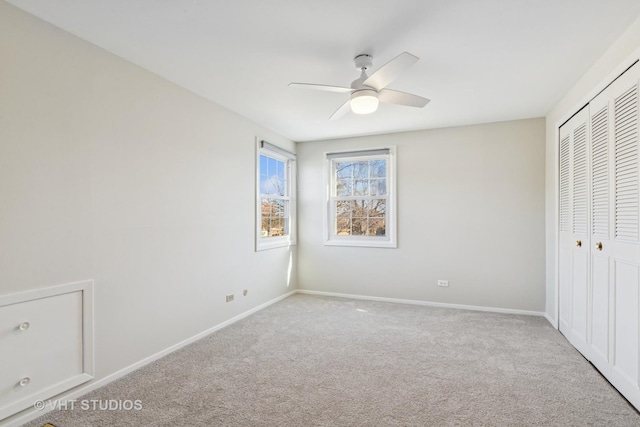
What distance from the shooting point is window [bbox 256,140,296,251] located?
14.5 feet

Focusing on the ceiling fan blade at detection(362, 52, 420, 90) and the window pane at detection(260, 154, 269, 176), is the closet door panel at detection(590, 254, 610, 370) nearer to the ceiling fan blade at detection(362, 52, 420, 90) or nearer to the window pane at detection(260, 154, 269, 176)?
the ceiling fan blade at detection(362, 52, 420, 90)

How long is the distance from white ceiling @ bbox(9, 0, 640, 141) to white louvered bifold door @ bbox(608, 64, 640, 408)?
1.69 ft

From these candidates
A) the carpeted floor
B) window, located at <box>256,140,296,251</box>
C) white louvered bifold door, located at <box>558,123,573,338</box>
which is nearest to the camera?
the carpeted floor

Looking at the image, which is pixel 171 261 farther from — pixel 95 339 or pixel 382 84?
pixel 382 84

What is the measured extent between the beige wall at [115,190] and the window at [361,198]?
1.79 metres

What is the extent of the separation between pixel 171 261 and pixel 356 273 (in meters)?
2.77

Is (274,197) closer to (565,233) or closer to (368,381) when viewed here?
(368,381)

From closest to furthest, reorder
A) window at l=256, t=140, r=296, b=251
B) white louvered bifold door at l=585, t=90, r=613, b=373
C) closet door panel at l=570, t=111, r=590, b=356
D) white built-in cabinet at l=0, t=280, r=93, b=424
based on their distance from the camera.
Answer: white built-in cabinet at l=0, t=280, r=93, b=424 < white louvered bifold door at l=585, t=90, r=613, b=373 < closet door panel at l=570, t=111, r=590, b=356 < window at l=256, t=140, r=296, b=251

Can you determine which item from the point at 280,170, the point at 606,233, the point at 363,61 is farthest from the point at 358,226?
the point at 606,233

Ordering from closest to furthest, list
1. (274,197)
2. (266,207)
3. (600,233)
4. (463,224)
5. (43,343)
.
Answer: (43,343) → (600,233) → (463,224) → (266,207) → (274,197)

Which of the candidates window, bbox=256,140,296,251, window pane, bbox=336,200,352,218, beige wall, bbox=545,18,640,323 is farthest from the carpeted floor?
window pane, bbox=336,200,352,218

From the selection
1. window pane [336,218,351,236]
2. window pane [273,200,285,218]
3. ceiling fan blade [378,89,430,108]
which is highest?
ceiling fan blade [378,89,430,108]

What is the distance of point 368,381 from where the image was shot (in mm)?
2467

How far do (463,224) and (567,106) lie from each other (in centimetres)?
175
